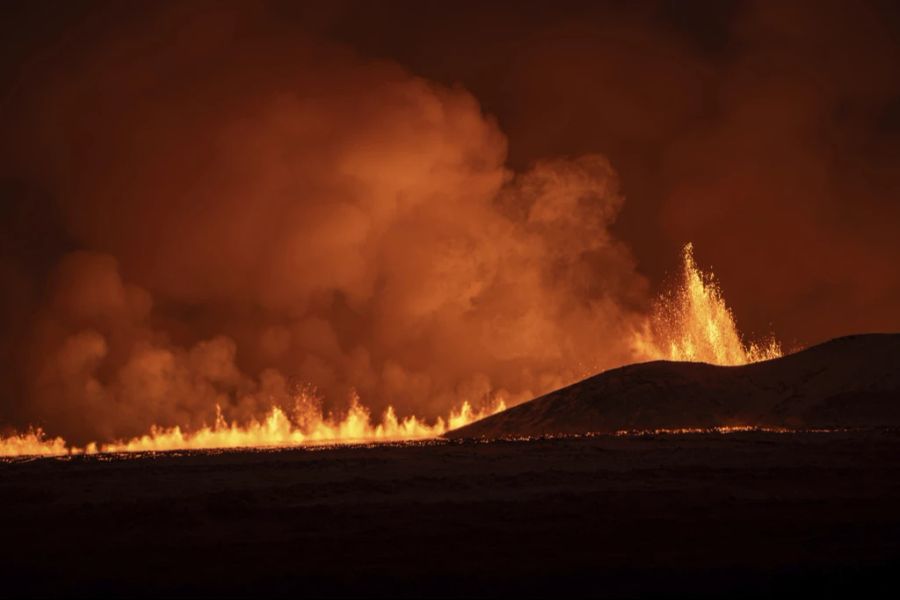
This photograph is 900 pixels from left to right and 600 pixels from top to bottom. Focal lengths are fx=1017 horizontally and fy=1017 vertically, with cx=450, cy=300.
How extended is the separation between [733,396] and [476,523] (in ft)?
129

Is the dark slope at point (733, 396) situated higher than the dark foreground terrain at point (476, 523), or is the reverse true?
the dark slope at point (733, 396)

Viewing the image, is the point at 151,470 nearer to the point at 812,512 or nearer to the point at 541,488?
the point at 541,488

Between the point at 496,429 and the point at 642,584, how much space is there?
46862mm

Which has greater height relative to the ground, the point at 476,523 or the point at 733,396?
the point at 733,396

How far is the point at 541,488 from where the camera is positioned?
2909cm

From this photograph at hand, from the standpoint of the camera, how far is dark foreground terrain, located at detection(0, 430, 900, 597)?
685 inches

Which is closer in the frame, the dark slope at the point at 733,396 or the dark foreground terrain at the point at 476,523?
the dark foreground terrain at the point at 476,523

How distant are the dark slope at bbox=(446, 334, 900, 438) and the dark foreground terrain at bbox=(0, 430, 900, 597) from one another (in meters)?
14.6

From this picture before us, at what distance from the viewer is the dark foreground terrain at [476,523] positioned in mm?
17406

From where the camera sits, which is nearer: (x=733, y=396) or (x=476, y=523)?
(x=476, y=523)

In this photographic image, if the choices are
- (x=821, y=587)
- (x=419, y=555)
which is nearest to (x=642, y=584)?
(x=821, y=587)

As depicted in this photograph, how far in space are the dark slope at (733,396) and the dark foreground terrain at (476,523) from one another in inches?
574

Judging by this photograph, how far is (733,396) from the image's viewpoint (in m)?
59.6

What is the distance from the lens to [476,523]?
929 inches
